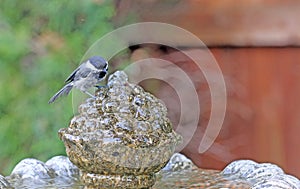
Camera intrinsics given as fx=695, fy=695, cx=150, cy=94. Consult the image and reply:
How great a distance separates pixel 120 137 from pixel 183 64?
164cm

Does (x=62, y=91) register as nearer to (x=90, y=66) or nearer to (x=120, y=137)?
(x=90, y=66)

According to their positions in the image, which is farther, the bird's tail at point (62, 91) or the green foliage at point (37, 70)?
the green foliage at point (37, 70)

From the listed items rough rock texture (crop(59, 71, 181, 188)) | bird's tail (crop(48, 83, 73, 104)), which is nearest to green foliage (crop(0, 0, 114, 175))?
bird's tail (crop(48, 83, 73, 104))

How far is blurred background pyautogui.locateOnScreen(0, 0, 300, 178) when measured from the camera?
278cm

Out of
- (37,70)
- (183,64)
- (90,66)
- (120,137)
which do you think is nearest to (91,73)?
(90,66)

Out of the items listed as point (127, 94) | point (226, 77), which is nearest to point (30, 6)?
point (226, 77)

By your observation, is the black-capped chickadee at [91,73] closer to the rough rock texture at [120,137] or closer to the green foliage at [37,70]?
the rough rock texture at [120,137]

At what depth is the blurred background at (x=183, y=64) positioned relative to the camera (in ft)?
9.13

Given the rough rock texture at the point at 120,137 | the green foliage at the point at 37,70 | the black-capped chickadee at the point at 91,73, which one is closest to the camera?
the rough rock texture at the point at 120,137

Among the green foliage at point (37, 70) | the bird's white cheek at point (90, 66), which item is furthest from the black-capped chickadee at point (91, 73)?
the green foliage at point (37, 70)

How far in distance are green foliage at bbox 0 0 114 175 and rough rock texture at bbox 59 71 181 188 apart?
45.2 inches

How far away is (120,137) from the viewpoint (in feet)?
5.11

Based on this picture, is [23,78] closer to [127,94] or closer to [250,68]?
[250,68]

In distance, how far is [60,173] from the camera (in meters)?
2.00
